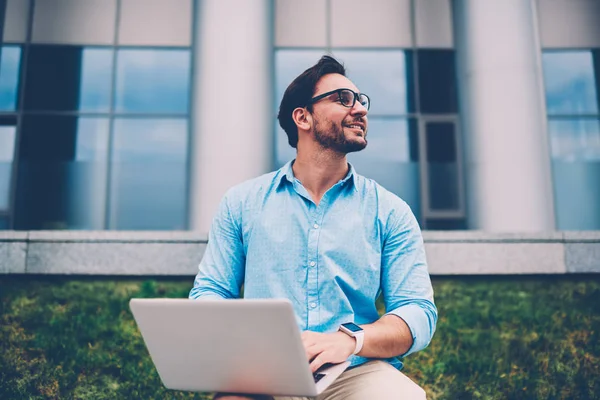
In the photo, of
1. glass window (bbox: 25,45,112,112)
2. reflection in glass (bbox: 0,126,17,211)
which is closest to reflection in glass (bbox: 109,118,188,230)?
glass window (bbox: 25,45,112,112)

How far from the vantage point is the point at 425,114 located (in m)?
10.8

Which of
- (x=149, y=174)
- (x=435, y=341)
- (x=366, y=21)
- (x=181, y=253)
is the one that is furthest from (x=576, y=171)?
(x=181, y=253)

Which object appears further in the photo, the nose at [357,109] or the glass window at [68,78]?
the glass window at [68,78]

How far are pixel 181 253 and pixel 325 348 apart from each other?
149 inches

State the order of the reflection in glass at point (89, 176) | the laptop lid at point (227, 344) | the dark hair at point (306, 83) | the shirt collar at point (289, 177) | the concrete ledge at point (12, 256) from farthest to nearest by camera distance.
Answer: the reflection in glass at point (89, 176) < the concrete ledge at point (12, 256) < the dark hair at point (306, 83) < the shirt collar at point (289, 177) < the laptop lid at point (227, 344)

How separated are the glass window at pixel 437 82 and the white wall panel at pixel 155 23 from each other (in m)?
4.46

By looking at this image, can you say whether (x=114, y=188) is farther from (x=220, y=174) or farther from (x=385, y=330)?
(x=385, y=330)

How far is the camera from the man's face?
2773mm

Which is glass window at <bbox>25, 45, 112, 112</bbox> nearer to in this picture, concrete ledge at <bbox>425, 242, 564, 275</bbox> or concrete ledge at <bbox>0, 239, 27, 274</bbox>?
concrete ledge at <bbox>0, 239, 27, 274</bbox>

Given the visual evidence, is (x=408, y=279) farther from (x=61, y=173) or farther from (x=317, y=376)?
(x=61, y=173)

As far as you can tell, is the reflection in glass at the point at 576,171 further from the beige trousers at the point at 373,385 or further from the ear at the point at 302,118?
the beige trousers at the point at 373,385

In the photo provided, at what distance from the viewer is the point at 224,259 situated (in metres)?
2.65

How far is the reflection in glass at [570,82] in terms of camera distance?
10.7 meters

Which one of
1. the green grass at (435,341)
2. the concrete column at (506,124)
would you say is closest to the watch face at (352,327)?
the green grass at (435,341)
